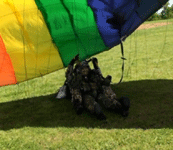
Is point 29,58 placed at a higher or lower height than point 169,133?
Answer: higher

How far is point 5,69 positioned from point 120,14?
119 inches

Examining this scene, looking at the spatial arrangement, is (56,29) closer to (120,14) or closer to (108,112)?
(120,14)

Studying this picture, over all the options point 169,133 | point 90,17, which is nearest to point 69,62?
point 90,17

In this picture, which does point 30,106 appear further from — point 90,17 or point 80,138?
point 90,17

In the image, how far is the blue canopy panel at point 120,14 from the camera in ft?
14.9

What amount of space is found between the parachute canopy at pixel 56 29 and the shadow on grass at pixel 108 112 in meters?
0.91

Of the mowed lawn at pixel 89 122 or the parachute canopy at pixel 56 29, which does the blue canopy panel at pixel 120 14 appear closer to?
the parachute canopy at pixel 56 29

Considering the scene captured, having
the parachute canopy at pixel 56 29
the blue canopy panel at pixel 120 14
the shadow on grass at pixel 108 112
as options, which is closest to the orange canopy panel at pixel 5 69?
the parachute canopy at pixel 56 29

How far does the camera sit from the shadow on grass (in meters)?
3.83

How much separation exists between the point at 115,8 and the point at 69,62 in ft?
6.02

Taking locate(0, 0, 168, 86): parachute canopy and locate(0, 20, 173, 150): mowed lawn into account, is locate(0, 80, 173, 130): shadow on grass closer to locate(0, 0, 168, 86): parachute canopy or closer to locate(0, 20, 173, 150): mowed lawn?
locate(0, 20, 173, 150): mowed lawn

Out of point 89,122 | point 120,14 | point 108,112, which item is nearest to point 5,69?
point 89,122

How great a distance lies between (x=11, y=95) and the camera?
21.1ft

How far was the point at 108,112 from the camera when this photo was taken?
14.2 feet
